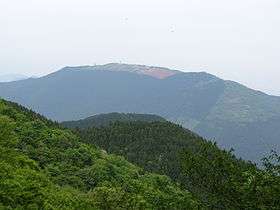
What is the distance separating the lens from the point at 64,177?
5875 cm

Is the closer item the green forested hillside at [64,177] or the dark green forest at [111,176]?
the dark green forest at [111,176]

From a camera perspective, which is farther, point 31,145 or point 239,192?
point 31,145

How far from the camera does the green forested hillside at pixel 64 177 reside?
36938 millimetres

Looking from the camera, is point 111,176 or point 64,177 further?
point 111,176

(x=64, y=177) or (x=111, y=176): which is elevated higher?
(x=64, y=177)

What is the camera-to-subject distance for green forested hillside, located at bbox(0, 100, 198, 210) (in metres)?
36.9

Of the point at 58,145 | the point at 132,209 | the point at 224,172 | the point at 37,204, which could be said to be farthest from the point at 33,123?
the point at 224,172

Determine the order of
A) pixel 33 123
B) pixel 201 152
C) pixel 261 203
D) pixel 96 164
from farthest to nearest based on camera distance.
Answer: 1. pixel 33 123
2. pixel 96 164
3. pixel 201 152
4. pixel 261 203

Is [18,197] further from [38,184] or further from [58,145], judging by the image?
[58,145]

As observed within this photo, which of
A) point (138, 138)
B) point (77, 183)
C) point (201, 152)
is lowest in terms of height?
point (138, 138)

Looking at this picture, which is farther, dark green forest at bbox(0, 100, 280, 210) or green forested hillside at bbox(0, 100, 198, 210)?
green forested hillside at bbox(0, 100, 198, 210)

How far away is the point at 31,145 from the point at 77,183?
8.96 metres

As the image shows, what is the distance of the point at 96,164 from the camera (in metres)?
67.2

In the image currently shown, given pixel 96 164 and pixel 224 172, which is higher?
pixel 224 172
